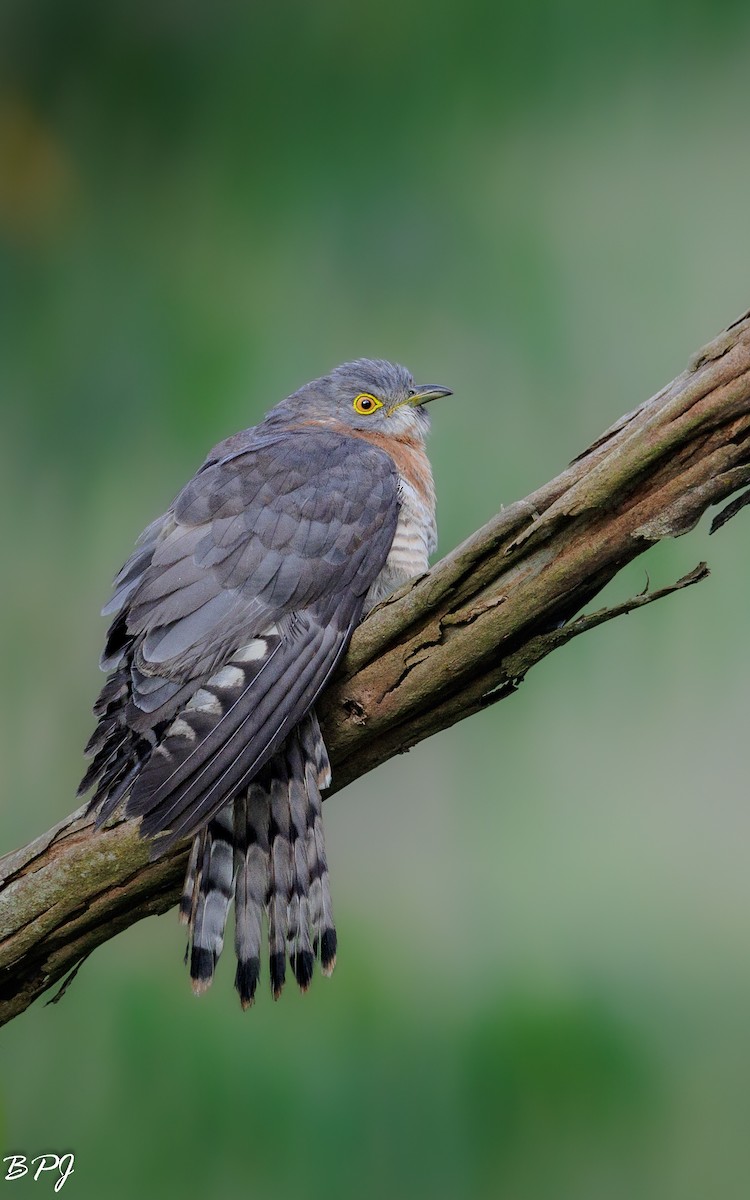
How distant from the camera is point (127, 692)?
2146 millimetres

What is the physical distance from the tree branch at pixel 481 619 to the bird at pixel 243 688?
3.1 inches

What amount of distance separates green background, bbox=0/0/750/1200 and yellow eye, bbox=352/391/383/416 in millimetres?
807

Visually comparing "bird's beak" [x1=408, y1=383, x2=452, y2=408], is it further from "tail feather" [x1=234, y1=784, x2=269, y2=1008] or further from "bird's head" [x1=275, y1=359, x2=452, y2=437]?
"tail feather" [x1=234, y1=784, x2=269, y2=1008]

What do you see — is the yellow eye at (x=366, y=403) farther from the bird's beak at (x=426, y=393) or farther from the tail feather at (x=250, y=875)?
the tail feather at (x=250, y=875)

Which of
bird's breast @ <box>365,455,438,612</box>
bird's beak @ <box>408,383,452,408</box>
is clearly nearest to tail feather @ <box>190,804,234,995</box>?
bird's breast @ <box>365,455,438,612</box>

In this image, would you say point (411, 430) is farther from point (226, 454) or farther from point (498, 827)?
point (498, 827)

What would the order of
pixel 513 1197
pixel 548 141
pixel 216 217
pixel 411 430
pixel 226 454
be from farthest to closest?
pixel 216 217 → pixel 548 141 → pixel 513 1197 → pixel 411 430 → pixel 226 454

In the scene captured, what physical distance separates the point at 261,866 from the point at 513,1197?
70.5 inches

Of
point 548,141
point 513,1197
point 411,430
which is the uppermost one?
point 548,141

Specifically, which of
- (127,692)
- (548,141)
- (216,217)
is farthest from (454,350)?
(127,692)

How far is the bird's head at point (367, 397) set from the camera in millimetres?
2904

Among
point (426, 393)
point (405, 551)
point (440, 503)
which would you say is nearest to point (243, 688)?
point (405, 551)

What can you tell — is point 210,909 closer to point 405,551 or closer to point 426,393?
point 405,551

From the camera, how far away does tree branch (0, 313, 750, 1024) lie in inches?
68.2
